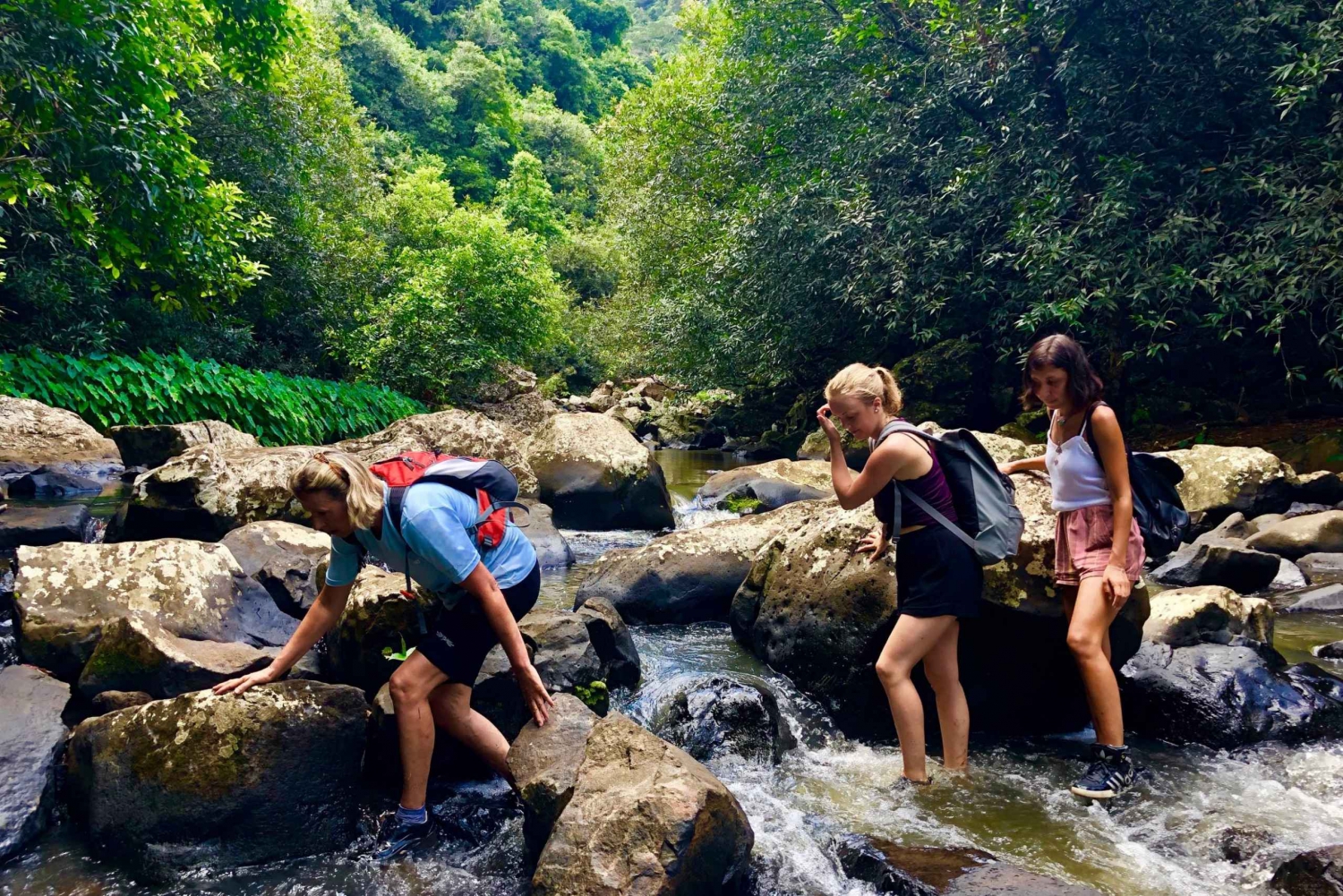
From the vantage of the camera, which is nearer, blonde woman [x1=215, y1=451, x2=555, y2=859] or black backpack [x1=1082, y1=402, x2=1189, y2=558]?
blonde woman [x1=215, y1=451, x2=555, y2=859]

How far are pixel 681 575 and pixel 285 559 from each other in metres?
3.08

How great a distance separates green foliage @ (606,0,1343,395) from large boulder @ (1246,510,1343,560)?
284 cm

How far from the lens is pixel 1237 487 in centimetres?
1027

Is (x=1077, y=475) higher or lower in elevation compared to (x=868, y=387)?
higher

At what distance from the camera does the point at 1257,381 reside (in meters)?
14.0

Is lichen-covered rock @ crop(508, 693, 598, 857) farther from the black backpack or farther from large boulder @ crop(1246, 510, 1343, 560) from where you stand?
large boulder @ crop(1246, 510, 1343, 560)

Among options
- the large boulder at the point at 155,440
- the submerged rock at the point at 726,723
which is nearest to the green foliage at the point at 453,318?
the large boulder at the point at 155,440

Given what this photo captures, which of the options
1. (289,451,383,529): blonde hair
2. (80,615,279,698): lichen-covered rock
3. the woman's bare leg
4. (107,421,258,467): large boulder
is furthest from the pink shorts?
(107,421,258,467): large boulder

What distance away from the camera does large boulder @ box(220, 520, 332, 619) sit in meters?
6.20

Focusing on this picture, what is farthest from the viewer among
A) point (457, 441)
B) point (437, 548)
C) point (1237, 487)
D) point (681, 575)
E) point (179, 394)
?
point (179, 394)

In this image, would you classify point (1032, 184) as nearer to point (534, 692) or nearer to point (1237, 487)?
point (1237, 487)

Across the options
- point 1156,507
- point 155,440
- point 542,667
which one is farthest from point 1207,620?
point 155,440

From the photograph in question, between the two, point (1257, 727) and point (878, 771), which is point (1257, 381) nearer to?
point (1257, 727)

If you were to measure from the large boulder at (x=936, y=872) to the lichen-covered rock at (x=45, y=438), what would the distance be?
11879 millimetres
